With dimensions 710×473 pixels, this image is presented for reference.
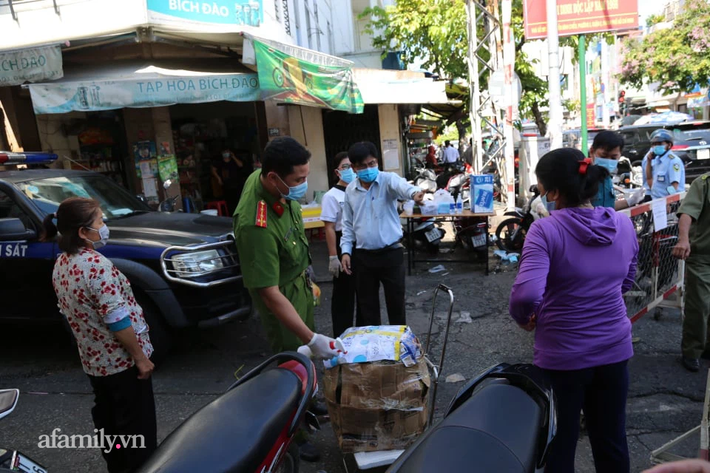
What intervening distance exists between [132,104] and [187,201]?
263 cm

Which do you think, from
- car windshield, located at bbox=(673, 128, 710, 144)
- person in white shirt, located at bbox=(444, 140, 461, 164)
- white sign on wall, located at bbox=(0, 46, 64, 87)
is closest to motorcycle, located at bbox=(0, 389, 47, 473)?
white sign on wall, located at bbox=(0, 46, 64, 87)

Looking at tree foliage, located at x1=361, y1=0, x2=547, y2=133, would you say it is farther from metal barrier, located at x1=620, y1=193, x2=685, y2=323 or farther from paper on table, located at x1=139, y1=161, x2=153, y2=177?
metal barrier, located at x1=620, y1=193, x2=685, y2=323

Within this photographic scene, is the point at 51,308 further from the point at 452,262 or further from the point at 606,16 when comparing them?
the point at 606,16

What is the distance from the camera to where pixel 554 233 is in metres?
2.15

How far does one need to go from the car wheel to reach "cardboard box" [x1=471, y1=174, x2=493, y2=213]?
456 cm

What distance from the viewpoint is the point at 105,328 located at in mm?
2637

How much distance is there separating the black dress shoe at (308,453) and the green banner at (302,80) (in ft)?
17.1

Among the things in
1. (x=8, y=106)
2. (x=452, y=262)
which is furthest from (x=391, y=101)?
(x=8, y=106)

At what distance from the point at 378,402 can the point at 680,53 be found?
2493 cm

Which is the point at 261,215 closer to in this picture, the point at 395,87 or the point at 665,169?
the point at 665,169

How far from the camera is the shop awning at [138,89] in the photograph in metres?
6.88

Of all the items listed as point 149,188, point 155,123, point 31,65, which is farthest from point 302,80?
point 31,65

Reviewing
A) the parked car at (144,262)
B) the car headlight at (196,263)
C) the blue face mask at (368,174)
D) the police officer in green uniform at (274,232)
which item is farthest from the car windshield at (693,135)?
the police officer in green uniform at (274,232)

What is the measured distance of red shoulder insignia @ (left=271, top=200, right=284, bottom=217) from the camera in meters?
2.76
